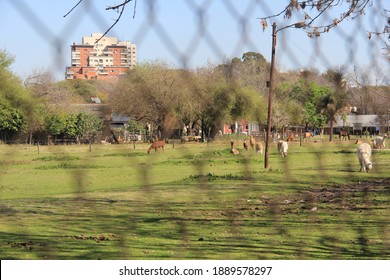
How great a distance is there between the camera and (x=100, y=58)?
2.31m

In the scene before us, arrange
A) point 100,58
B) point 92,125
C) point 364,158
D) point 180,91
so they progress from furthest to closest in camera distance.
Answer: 1. point 364,158
2. point 92,125
3. point 180,91
4. point 100,58

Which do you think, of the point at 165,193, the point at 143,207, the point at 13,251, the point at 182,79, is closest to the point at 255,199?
the point at 143,207

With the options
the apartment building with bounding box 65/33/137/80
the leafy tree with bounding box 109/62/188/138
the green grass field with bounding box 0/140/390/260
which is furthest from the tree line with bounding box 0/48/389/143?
the green grass field with bounding box 0/140/390/260

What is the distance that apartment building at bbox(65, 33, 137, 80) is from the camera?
7.42 feet

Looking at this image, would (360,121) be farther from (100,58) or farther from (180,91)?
(100,58)

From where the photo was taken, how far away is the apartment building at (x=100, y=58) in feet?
7.42

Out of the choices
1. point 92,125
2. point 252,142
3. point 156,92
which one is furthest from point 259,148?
point 156,92

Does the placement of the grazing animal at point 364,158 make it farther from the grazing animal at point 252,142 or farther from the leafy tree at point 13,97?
the leafy tree at point 13,97

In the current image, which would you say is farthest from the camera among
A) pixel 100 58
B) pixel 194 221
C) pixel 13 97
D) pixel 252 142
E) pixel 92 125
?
pixel 252 142

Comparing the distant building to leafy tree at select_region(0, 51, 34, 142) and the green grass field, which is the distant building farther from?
leafy tree at select_region(0, 51, 34, 142)

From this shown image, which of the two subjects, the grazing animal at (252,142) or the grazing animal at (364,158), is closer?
the grazing animal at (364,158)

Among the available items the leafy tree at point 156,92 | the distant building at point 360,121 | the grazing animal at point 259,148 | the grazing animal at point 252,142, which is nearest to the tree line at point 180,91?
the leafy tree at point 156,92

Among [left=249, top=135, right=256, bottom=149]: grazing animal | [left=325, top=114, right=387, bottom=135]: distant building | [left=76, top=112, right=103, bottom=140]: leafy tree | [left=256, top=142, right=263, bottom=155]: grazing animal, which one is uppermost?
[left=325, top=114, right=387, bottom=135]: distant building

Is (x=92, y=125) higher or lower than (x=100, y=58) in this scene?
lower
